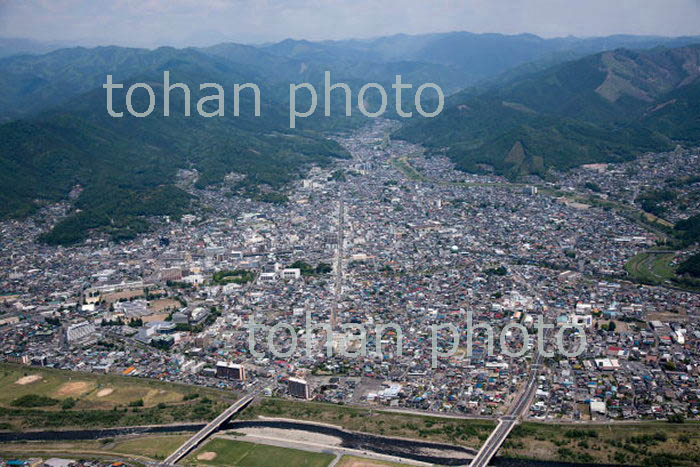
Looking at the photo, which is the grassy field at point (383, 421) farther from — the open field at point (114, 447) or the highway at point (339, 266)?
the highway at point (339, 266)

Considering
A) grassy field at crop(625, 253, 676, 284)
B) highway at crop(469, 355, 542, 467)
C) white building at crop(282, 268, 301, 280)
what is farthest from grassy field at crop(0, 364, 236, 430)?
grassy field at crop(625, 253, 676, 284)

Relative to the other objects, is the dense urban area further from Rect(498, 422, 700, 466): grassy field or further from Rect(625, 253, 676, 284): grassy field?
Rect(498, 422, 700, 466): grassy field

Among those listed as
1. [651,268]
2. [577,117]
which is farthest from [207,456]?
[577,117]

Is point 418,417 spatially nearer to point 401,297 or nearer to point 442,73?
point 401,297

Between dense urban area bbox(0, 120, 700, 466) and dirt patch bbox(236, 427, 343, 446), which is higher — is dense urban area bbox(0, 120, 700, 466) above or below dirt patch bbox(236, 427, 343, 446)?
above

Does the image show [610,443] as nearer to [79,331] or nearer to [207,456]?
[207,456]

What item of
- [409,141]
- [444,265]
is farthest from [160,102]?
[444,265]

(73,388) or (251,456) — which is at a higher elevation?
(73,388)

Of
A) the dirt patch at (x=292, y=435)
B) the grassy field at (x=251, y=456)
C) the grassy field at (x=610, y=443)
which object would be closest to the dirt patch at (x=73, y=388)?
the grassy field at (x=251, y=456)
